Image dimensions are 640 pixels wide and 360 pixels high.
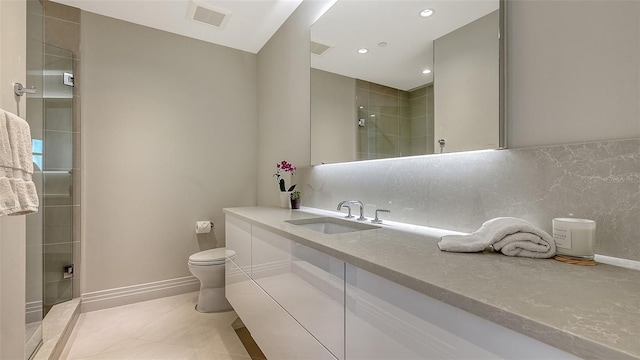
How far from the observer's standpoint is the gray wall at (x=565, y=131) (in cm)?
79

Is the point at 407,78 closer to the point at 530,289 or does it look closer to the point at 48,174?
the point at 530,289

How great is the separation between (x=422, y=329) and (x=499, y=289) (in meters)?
0.20

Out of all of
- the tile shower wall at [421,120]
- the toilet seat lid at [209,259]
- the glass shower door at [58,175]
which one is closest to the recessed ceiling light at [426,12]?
the tile shower wall at [421,120]

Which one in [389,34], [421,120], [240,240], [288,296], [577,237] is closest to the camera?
[577,237]

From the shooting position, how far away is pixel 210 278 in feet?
7.64

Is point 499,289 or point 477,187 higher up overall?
point 477,187

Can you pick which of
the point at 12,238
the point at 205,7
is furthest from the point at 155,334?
the point at 205,7

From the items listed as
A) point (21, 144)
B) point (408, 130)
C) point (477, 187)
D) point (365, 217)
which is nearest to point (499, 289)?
point (477, 187)

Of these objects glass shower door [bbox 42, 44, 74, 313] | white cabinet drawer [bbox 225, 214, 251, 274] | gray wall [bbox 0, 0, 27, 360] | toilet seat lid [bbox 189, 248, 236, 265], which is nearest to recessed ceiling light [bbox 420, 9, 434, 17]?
white cabinet drawer [bbox 225, 214, 251, 274]

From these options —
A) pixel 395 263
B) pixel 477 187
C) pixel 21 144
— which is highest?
pixel 21 144

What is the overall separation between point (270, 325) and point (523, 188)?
4.20ft

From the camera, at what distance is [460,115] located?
1202mm

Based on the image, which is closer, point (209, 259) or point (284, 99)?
point (209, 259)

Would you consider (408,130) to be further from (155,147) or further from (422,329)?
(155,147)
